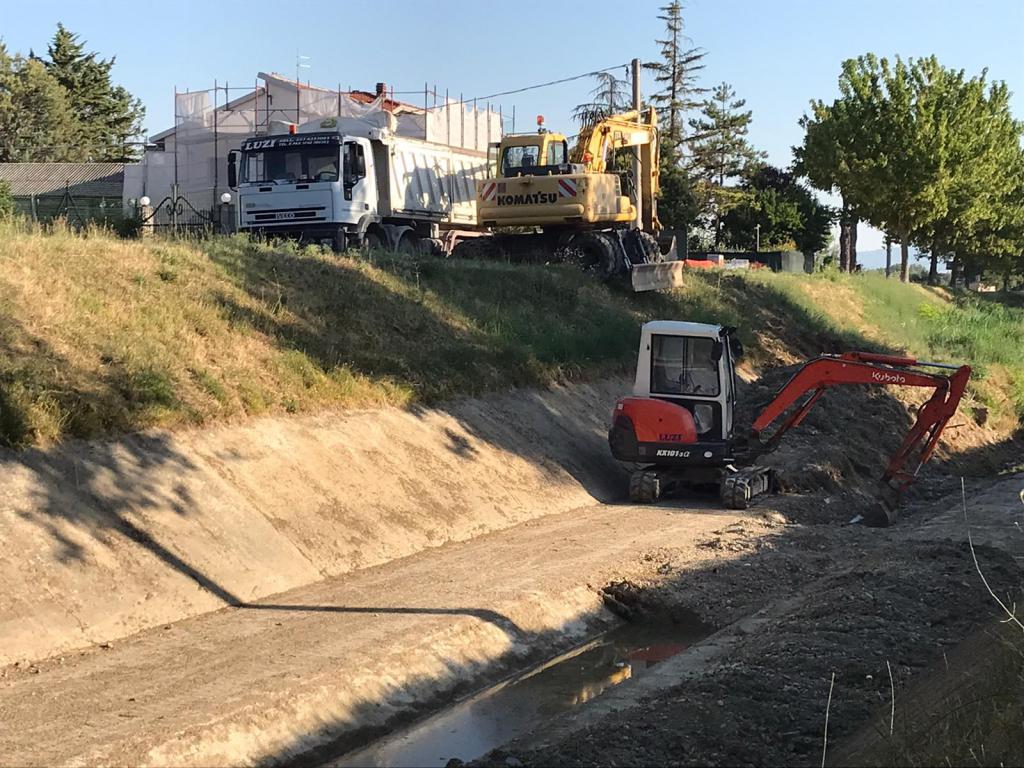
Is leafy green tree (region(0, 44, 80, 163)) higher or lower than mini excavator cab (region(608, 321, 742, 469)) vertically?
higher

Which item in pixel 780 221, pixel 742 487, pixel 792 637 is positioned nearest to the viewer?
pixel 792 637

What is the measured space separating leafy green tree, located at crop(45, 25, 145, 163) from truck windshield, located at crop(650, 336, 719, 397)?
61.7 metres

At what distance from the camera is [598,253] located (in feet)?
98.7

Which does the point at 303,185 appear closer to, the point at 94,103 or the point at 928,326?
the point at 928,326

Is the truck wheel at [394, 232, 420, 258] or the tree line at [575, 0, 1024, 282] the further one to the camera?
the tree line at [575, 0, 1024, 282]

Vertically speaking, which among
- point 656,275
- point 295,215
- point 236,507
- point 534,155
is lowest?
point 236,507

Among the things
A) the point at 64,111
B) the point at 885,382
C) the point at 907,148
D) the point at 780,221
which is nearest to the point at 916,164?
the point at 907,148

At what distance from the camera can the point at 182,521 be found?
12633mm

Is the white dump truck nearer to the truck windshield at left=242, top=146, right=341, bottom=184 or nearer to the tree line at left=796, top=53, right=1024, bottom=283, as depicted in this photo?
the truck windshield at left=242, top=146, right=341, bottom=184

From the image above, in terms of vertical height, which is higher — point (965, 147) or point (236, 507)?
point (965, 147)

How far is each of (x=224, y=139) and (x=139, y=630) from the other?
37823 millimetres

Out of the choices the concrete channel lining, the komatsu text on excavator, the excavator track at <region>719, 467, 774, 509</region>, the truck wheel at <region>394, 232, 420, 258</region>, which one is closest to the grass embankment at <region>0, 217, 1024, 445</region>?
the concrete channel lining

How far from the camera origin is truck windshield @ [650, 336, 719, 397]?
61.5ft

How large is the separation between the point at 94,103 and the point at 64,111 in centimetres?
544
